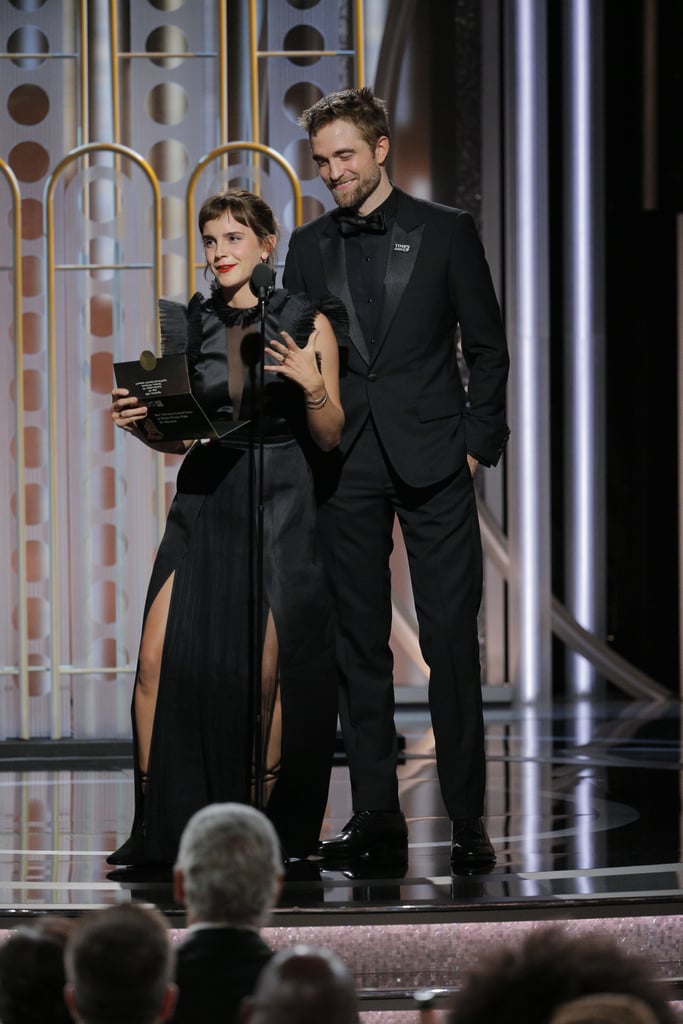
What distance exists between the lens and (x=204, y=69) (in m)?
5.47

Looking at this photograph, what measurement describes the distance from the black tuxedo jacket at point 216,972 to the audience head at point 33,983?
4.5 inches

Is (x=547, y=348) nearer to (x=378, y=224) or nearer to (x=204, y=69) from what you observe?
(x=204, y=69)

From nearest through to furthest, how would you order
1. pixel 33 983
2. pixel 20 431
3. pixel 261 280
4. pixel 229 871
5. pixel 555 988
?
pixel 555 988 → pixel 33 983 → pixel 229 871 → pixel 261 280 → pixel 20 431

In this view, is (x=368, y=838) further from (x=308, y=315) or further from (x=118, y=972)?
(x=118, y=972)

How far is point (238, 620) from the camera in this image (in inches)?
124

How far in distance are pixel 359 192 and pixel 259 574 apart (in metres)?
0.79

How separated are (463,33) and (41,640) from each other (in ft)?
11.6

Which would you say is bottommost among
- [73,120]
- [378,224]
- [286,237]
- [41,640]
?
[41,640]

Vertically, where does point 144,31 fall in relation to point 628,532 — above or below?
above

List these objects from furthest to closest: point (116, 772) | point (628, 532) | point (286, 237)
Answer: point (628, 532) < point (286, 237) < point (116, 772)

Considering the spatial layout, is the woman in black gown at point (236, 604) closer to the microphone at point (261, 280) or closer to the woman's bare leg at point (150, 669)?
the woman's bare leg at point (150, 669)

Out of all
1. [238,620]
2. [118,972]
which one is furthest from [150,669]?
[118,972]

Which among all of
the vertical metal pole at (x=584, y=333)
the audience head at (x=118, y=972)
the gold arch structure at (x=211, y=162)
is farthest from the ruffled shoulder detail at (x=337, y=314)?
the vertical metal pole at (x=584, y=333)

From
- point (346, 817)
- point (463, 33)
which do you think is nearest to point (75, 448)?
point (346, 817)
